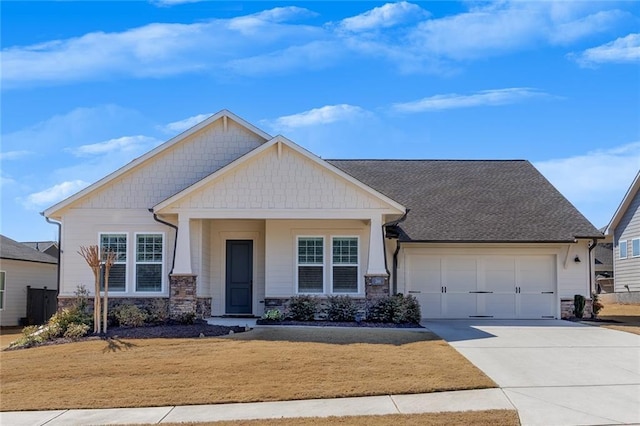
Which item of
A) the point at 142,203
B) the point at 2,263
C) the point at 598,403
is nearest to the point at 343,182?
the point at 142,203

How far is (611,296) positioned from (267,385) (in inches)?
1164

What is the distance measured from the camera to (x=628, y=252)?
1256 inches

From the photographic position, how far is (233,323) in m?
18.1

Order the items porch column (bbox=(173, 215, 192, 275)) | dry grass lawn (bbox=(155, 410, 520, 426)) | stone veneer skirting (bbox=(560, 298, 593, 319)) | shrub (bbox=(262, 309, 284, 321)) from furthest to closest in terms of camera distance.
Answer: stone veneer skirting (bbox=(560, 298, 593, 319))
porch column (bbox=(173, 215, 192, 275))
shrub (bbox=(262, 309, 284, 321))
dry grass lawn (bbox=(155, 410, 520, 426))

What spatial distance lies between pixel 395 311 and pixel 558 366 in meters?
5.63

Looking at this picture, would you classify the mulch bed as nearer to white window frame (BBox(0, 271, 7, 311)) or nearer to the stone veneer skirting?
the stone veneer skirting

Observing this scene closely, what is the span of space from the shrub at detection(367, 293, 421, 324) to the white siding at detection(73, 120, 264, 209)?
20.9ft

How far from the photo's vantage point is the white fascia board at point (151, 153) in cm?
1987

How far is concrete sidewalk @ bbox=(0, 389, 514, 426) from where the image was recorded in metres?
9.90

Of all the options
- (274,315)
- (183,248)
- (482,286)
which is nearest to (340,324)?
(274,315)

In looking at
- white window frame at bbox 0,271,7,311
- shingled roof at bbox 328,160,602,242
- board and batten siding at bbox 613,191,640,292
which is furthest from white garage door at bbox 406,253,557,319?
white window frame at bbox 0,271,7,311

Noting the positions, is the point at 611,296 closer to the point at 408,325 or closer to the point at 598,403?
the point at 408,325

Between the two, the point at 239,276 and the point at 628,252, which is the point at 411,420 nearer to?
the point at 239,276

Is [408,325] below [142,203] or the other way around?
below
